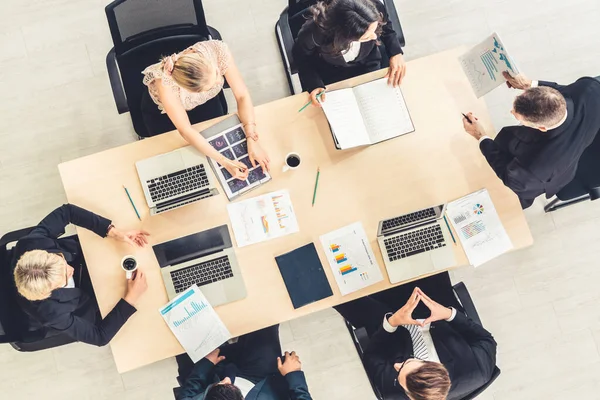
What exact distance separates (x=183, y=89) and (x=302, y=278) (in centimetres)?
98

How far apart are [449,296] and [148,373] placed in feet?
5.76

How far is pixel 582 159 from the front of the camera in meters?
2.55

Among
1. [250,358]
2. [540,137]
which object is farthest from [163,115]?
[540,137]

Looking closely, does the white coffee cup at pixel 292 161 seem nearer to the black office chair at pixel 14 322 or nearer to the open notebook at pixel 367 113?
the open notebook at pixel 367 113

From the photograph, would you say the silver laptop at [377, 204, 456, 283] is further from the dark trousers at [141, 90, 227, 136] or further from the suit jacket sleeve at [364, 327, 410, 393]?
the dark trousers at [141, 90, 227, 136]

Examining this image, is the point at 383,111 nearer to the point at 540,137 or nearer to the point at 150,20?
the point at 540,137

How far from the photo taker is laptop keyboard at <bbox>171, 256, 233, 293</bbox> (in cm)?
214

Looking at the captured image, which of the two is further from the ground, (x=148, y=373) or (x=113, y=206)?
(x=113, y=206)

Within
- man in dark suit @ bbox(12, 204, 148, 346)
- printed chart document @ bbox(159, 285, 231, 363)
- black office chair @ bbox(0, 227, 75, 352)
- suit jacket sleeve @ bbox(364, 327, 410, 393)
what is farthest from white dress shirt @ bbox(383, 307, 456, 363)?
black office chair @ bbox(0, 227, 75, 352)

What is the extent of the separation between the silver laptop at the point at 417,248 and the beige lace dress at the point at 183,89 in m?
1.01

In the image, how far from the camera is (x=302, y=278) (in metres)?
2.16

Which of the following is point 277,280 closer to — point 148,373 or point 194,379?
point 194,379

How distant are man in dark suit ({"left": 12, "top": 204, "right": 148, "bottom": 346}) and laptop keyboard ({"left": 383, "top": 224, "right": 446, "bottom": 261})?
1.09 metres

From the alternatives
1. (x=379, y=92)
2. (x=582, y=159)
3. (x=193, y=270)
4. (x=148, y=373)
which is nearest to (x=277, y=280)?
(x=193, y=270)
